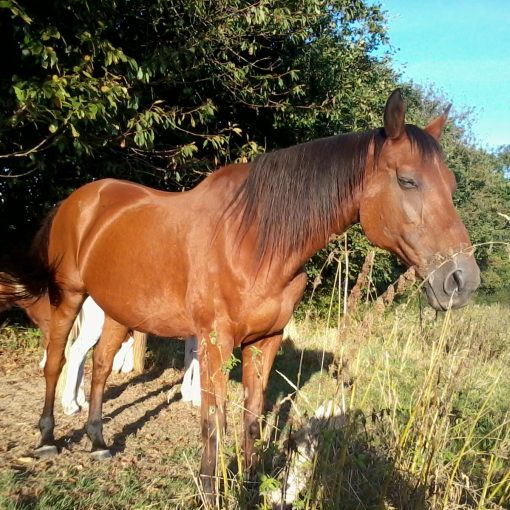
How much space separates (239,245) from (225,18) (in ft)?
11.0

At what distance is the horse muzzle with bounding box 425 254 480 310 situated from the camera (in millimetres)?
2180

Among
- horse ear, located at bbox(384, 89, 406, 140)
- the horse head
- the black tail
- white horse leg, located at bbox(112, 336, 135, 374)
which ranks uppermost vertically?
horse ear, located at bbox(384, 89, 406, 140)

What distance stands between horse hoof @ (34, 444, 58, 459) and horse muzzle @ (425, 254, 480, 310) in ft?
9.71

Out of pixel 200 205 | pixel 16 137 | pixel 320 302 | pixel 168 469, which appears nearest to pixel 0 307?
pixel 16 137

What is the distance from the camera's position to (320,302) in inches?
393

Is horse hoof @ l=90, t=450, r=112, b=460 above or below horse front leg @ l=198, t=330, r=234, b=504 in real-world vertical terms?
below

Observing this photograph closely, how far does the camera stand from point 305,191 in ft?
8.75

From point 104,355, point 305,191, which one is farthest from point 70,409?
point 305,191

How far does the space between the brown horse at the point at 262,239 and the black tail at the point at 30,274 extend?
73cm

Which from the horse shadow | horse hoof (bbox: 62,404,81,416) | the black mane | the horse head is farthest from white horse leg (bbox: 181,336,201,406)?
the horse head

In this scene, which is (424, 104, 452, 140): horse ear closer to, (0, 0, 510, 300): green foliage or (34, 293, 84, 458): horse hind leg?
(0, 0, 510, 300): green foliage

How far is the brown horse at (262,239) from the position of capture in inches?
92.0

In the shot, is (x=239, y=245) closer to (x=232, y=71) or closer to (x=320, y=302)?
(x=232, y=71)

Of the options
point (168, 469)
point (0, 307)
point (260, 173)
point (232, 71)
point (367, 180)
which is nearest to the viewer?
point (367, 180)
